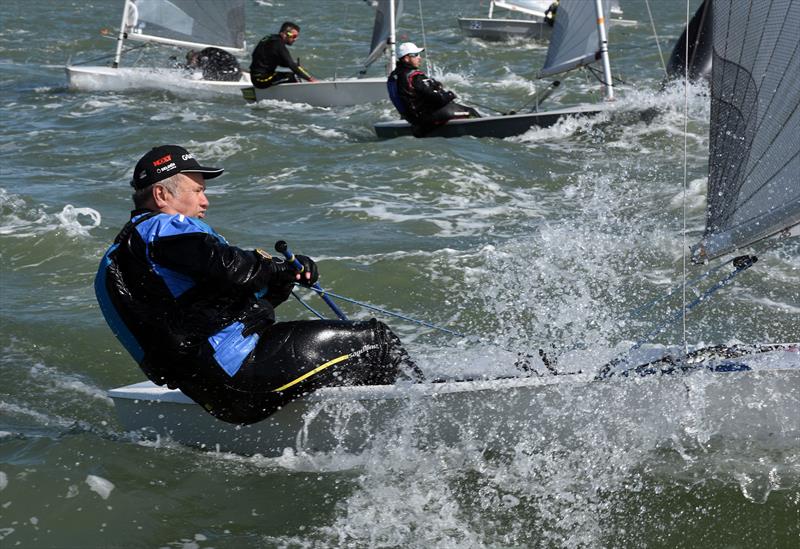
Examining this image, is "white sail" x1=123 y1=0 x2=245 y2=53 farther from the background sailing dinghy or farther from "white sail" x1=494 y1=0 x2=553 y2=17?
"white sail" x1=494 y1=0 x2=553 y2=17

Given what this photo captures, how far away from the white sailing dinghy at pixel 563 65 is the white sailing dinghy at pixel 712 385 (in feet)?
24.5

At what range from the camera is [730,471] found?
367cm

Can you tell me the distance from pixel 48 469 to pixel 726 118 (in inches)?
109

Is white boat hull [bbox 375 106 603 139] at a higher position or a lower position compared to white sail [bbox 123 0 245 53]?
lower

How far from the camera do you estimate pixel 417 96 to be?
1128 centimetres

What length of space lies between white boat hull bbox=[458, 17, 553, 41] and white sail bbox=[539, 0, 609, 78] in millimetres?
10541

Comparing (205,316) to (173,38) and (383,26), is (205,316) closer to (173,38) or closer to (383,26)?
(383,26)

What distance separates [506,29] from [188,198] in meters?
20.7

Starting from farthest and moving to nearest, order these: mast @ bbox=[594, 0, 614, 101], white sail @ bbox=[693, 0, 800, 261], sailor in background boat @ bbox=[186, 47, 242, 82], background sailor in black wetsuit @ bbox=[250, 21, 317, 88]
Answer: sailor in background boat @ bbox=[186, 47, 242, 82] → background sailor in black wetsuit @ bbox=[250, 21, 317, 88] → mast @ bbox=[594, 0, 614, 101] → white sail @ bbox=[693, 0, 800, 261]

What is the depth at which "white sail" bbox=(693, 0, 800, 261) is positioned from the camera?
3510 millimetres

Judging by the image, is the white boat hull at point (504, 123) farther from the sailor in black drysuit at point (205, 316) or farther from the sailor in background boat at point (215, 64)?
the sailor in black drysuit at point (205, 316)

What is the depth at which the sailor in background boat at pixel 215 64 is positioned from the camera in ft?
50.1

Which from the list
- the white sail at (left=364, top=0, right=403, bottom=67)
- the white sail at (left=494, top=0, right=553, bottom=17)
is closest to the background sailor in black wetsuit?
the white sail at (left=364, top=0, right=403, bottom=67)

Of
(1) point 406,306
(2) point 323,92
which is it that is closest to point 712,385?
(1) point 406,306
